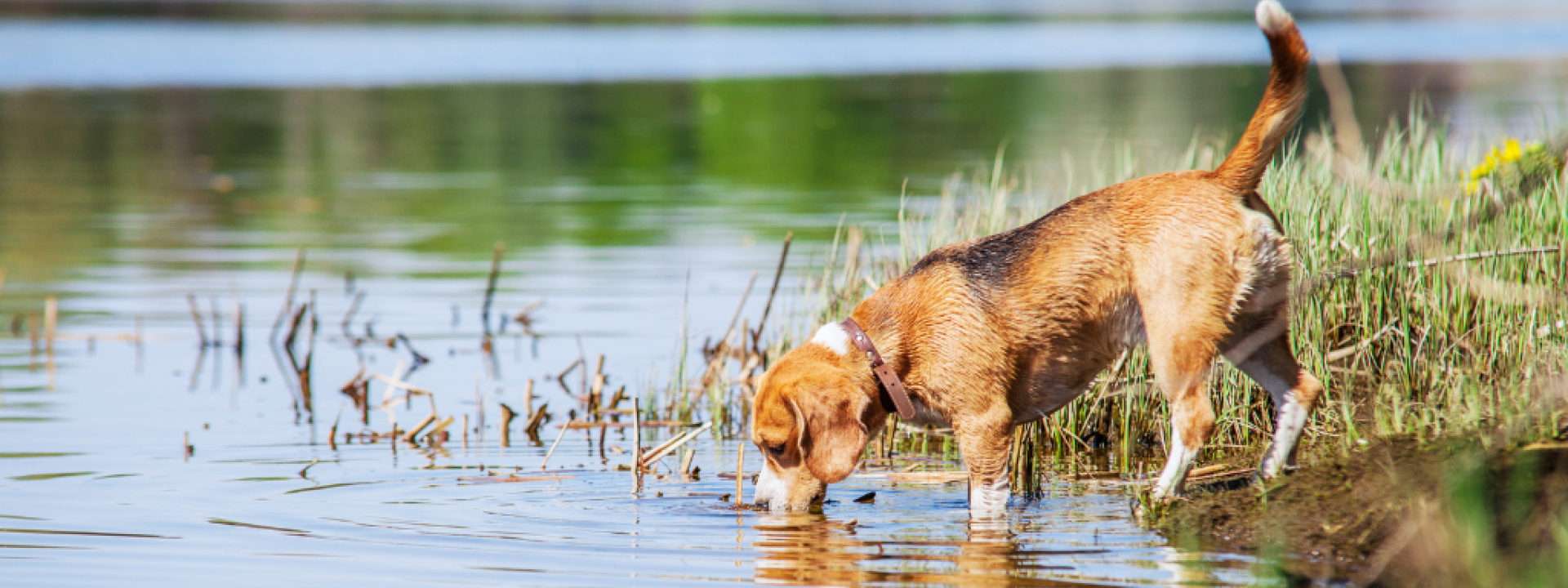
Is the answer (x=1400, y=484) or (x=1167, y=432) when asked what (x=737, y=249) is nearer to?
(x=1167, y=432)

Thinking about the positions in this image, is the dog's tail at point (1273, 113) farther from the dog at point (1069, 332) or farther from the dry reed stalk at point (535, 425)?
the dry reed stalk at point (535, 425)

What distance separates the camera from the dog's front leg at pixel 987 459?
6.29 m

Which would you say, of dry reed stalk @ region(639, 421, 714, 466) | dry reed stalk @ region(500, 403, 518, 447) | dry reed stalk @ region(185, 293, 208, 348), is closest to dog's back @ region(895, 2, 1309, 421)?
dry reed stalk @ region(639, 421, 714, 466)

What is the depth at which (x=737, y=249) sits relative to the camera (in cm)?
1482

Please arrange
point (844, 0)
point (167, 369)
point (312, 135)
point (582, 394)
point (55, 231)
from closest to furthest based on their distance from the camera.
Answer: point (582, 394) → point (167, 369) → point (55, 231) → point (312, 135) → point (844, 0)

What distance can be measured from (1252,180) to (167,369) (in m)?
7.11

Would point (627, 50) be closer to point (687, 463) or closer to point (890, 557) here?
point (687, 463)

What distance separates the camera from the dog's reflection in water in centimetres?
567

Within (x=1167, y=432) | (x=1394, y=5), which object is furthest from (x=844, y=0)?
(x=1167, y=432)

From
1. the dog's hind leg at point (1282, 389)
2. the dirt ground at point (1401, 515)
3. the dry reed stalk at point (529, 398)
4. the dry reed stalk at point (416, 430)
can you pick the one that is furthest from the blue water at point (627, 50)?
the dirt ground at point (1401, 515)

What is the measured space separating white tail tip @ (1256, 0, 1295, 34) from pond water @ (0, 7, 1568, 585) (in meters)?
1.92

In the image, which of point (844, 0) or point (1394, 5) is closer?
point (1394, 5)

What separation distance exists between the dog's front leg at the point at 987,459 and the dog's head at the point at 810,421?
399 mm

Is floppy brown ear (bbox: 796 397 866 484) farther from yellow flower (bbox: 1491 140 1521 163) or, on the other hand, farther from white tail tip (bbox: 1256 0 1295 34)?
yellow flower (bbox: 1491 140 1521 163)
